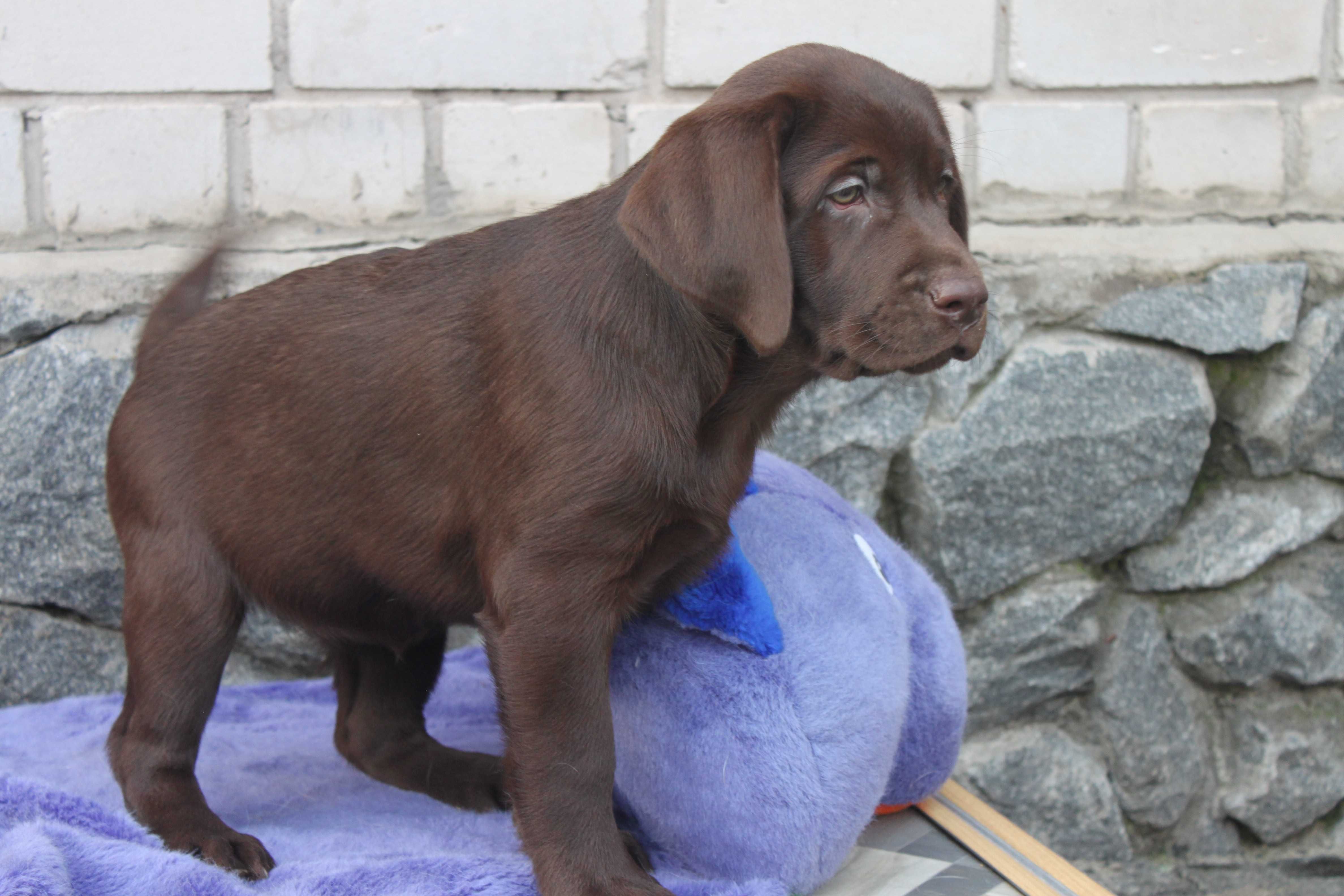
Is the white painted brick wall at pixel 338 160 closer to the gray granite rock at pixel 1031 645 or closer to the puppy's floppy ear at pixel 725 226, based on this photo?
the puppy's floppy ear at pixel 725 226

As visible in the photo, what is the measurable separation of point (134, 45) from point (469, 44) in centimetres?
78

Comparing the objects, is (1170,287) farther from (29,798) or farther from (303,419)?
(29,798)

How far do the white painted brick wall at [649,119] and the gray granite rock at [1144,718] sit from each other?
Answer: 1793mm

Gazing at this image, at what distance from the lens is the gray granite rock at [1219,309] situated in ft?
10.9

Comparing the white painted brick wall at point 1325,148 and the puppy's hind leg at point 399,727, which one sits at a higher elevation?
the white painted brick wall at point 1325,148

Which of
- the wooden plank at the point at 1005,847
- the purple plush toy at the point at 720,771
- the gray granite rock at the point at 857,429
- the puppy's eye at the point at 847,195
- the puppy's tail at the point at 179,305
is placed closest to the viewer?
the puppy's eye at the point at 847,195

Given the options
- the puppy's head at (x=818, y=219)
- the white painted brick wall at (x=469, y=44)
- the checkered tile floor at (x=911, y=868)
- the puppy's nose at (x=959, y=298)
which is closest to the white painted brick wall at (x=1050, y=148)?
the white painted brick wall at (x=469, y=44)

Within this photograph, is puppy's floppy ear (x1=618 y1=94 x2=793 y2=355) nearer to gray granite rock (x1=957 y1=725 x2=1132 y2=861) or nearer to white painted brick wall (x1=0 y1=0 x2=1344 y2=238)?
white painted brick wall (x1=0 y1=0 x2=1344 y2=238)

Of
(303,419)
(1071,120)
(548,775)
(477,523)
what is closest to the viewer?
(548,775)

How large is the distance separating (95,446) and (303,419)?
101 cm

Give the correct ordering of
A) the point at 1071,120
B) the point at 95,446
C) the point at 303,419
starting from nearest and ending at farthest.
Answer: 1. the point at 303,419
2. the point at 95,446
3. the point at 1071,120

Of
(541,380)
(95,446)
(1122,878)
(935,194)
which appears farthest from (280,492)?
(1122,878)

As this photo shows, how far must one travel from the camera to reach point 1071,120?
3.32 metres

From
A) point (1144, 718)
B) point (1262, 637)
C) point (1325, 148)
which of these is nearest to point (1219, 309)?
point (1325, 148)
